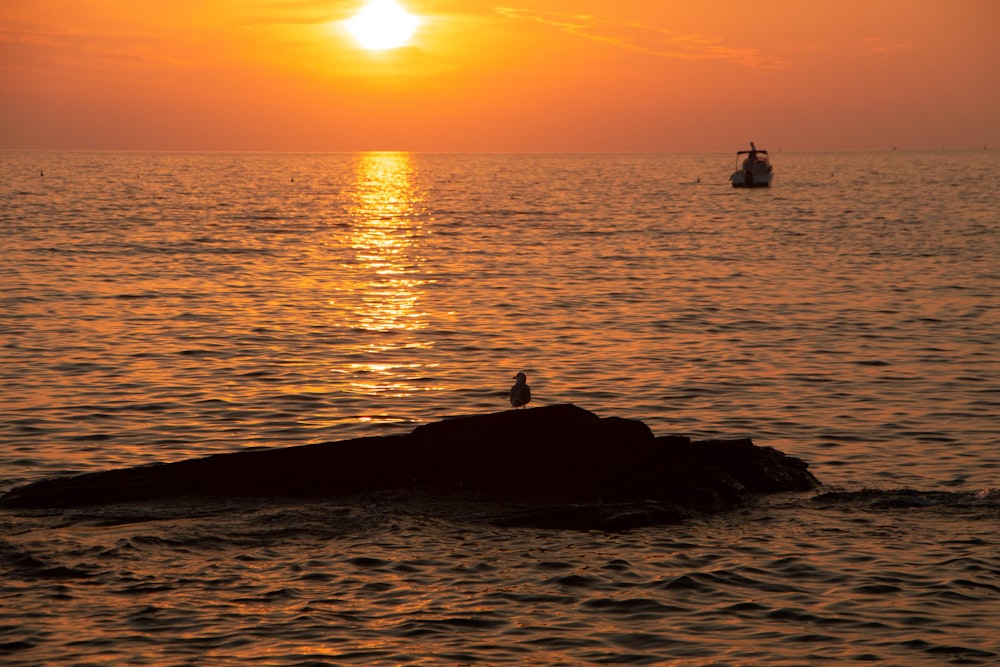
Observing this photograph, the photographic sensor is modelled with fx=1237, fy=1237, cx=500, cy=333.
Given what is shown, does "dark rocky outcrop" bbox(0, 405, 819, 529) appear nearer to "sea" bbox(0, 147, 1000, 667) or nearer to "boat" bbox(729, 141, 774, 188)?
"sea" bbox(0, 147, 1000, 667)

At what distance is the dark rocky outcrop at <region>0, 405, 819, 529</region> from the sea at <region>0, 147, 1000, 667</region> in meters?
0.40

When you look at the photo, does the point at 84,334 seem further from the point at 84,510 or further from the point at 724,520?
the point at 724,520

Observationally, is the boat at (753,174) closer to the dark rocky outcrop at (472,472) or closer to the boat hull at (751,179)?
the boat hull at (751,179)

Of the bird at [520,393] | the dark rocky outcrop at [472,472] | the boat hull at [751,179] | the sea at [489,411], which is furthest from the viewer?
the boat hull at [751,179]

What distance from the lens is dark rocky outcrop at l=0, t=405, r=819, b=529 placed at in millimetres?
16391

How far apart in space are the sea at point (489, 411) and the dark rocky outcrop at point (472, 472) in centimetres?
40

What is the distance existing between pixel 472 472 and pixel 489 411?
7945mm

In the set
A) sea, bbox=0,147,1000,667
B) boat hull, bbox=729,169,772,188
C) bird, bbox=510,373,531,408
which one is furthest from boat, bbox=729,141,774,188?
bird, bbox=510,373,531,408

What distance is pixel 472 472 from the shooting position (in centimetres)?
1658

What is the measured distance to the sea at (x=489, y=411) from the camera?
41.8ft

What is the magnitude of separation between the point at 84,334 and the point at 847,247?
140 ft

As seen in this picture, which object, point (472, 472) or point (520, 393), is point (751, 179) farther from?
point (472, 472)

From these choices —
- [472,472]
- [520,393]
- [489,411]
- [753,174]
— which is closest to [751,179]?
[753,174]

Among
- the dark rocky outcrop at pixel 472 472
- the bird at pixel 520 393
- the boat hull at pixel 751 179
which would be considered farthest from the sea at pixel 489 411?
the boat hull at pixel 751 179
